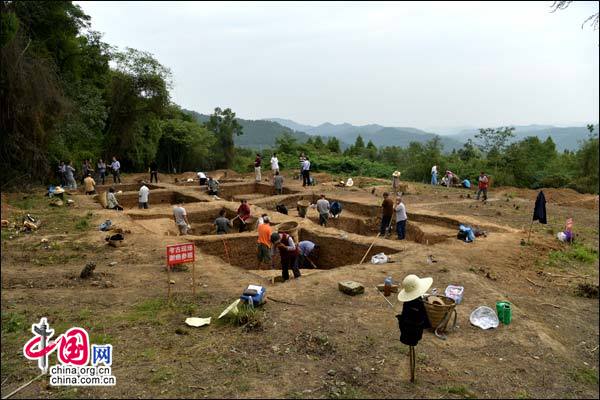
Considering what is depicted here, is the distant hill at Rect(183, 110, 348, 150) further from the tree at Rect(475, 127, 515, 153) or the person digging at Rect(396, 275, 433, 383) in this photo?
the person digging at Rect(396, 275, 433, 383)

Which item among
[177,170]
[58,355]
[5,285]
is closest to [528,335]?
[58,355]

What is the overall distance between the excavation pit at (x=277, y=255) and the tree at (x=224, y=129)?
2792 cm

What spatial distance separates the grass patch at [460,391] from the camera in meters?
4.59

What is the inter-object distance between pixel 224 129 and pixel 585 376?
36297mm

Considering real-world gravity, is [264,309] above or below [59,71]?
below

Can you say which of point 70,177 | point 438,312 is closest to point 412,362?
point 438,312

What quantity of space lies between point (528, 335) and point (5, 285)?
27.7ft

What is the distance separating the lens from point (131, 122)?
83.8ft

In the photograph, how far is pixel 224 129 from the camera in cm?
3894

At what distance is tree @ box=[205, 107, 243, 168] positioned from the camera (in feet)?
128

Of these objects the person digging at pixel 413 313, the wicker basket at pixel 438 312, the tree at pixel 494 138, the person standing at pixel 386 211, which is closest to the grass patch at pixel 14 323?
the person digging at pixel 413 313

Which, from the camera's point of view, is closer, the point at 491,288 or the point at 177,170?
the point at 491,288

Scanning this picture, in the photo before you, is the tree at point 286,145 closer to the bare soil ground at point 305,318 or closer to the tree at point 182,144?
the tree at point 182,144

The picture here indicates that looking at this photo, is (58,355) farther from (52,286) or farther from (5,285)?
(5,285)
